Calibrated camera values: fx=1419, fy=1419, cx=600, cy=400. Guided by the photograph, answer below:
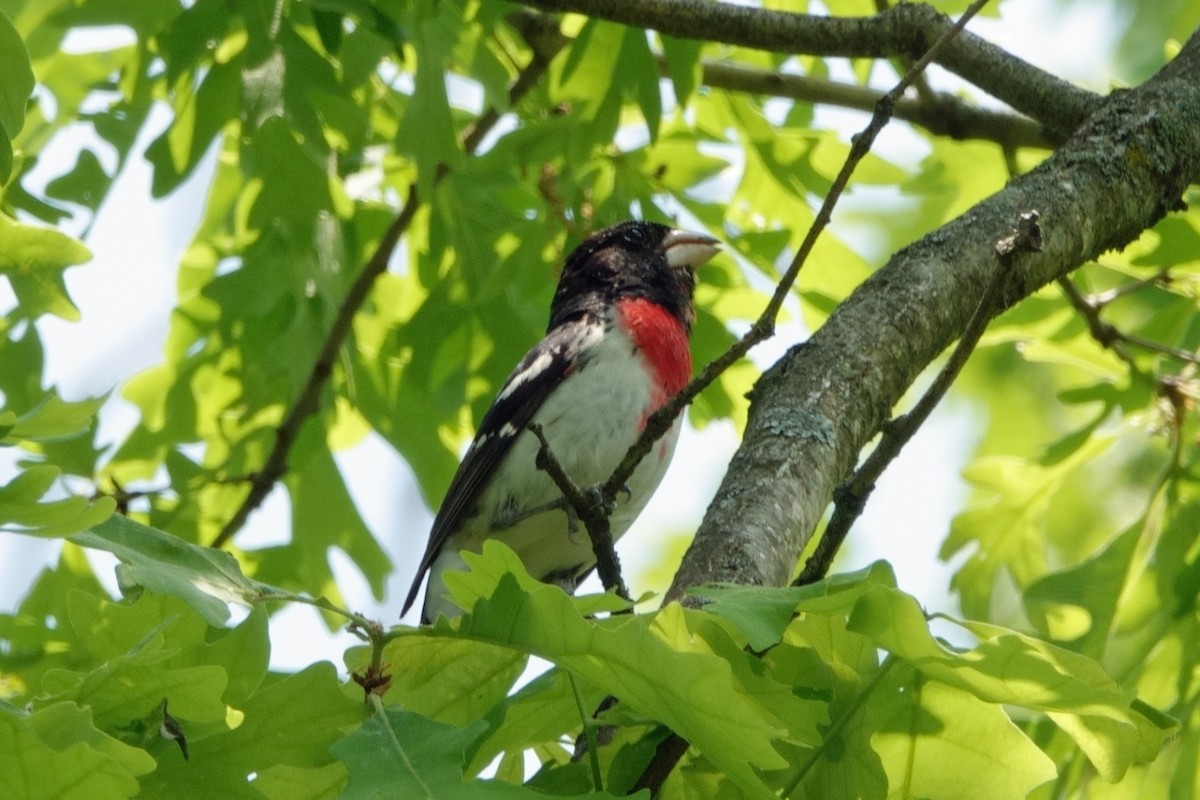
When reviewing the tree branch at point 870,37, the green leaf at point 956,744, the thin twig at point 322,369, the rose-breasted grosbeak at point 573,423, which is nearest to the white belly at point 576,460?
the rose-breasted grosbeak at point 573,423

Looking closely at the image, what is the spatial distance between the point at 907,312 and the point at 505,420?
225 cm

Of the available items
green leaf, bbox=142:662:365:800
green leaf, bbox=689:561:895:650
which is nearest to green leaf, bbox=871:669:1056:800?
green leaf, bbox=689:561:895:650

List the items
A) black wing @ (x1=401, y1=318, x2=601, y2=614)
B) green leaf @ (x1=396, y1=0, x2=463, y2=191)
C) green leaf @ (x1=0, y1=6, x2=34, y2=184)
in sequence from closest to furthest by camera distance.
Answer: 1. green leaf @ (x1=0, y1=6, x2=34, y2=184)
2. green leaf @ (x1=396, y1=0, x2=463, y2=191)
3. black wing @ (x1=401, y1=318, x2=601, y2=614)

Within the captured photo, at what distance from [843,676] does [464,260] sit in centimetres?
306

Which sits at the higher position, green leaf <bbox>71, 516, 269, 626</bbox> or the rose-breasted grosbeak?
the rose-breasted grosbeak

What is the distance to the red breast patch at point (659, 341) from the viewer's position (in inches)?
197

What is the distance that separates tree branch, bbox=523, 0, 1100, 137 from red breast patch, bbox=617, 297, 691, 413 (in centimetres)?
160

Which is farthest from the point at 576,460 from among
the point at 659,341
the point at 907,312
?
the point at 907,312

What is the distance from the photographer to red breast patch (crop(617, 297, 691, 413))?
4996 mm

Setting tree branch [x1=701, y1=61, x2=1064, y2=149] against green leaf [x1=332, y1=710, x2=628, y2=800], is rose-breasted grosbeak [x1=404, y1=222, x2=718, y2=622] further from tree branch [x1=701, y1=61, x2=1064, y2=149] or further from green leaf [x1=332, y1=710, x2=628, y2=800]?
green leaf [x1=332, y1=710, x2=628, y2=800]

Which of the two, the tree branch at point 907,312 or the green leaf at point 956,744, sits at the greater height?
the tree branch at point 907,312

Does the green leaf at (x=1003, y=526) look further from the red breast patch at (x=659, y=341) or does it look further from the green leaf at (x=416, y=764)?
the green leaf at (x=416, y=764)

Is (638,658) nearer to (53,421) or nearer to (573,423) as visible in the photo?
(53,421)

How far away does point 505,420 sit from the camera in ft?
16.5
